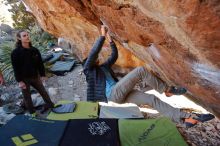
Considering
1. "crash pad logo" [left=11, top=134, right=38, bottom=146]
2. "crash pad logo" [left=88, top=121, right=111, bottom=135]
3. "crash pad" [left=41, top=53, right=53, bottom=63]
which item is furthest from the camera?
"crash pad" [left=41, top=53, right=53, bottom=63]

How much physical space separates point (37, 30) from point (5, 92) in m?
8.07

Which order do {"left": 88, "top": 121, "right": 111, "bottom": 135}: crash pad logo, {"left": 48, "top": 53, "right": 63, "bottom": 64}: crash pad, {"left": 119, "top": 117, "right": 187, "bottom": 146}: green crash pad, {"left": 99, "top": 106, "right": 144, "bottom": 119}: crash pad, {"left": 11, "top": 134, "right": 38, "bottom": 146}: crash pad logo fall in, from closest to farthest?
1. {"left": 11, "top": 134, "right": 38, "bottom": 146}: crash pad logo
2. {"left": 88, "top": 121, "right": 111, "bottom": 135}: crash pad logo
3. {"left": 119, "top": 117, "right": 187, "bottom": 146}: green crash pad
4. {"left": 99, "top": 106, "right": 144, "bottom": 119}: crash pad
5. {"left": 48, "top": 53, "right": 63, "bottom": 64}: crash pad

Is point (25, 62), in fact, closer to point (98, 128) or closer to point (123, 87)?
point (123, 87)

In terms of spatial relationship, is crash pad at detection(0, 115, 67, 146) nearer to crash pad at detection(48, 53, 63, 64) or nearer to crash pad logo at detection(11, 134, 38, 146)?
crash pad logo at detection(11, 134, 38, 146)

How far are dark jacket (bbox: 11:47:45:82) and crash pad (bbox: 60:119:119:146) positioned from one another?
259cm

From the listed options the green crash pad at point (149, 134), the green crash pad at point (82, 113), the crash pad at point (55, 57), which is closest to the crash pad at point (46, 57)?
the crash pad at point (55, 57)

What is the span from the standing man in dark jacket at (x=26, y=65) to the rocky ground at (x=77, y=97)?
0.77 m

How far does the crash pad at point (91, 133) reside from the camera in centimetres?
343

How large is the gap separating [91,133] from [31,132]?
677 mm

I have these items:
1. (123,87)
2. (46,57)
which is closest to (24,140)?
(123,87)

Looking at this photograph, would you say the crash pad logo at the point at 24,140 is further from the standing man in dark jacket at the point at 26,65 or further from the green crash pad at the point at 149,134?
the standing man in dark jacket at the point at 26,65

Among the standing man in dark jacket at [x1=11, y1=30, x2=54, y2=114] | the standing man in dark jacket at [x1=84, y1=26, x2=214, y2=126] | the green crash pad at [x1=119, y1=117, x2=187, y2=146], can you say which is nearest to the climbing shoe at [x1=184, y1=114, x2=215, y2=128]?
the standing man in dark jacket at [x1=84, y1=26, x2=214, y2=126]

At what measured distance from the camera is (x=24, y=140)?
3.31m

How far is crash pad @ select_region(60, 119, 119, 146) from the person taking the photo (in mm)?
3434
